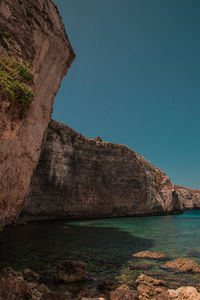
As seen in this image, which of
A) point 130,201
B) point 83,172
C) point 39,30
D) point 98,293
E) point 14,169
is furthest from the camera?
point 130,201

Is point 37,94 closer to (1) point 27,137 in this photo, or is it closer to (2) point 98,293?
(1) point 27,137

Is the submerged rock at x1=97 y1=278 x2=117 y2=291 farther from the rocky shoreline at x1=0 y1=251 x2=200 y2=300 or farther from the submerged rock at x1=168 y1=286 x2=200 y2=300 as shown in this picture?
the submerged rock at x1=168 y1=286 x2=200 y2=300

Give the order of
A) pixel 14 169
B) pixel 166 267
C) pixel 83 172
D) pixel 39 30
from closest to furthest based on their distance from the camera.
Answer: pixel 166 267 < pixel 39 30 < pixel 14 169 < pixel 83 172

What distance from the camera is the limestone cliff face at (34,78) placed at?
1037 cm

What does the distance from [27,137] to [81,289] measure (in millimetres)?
12778

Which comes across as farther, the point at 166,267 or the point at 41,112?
the point at 41,112

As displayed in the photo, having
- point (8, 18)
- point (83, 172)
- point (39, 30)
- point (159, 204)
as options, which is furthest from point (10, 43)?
point (159, 204)

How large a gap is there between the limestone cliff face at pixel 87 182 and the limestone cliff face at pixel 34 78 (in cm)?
1886

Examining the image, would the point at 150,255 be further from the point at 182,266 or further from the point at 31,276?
the point at 31,276

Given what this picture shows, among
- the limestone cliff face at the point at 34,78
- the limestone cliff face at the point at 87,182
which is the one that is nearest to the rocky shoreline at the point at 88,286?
the limestone cliff face at the point at 34,78

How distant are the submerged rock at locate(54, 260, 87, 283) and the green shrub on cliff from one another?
25.3 feet

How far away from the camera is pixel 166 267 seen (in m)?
11.3

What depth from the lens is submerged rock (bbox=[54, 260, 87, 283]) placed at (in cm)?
897

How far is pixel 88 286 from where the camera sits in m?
8.58
